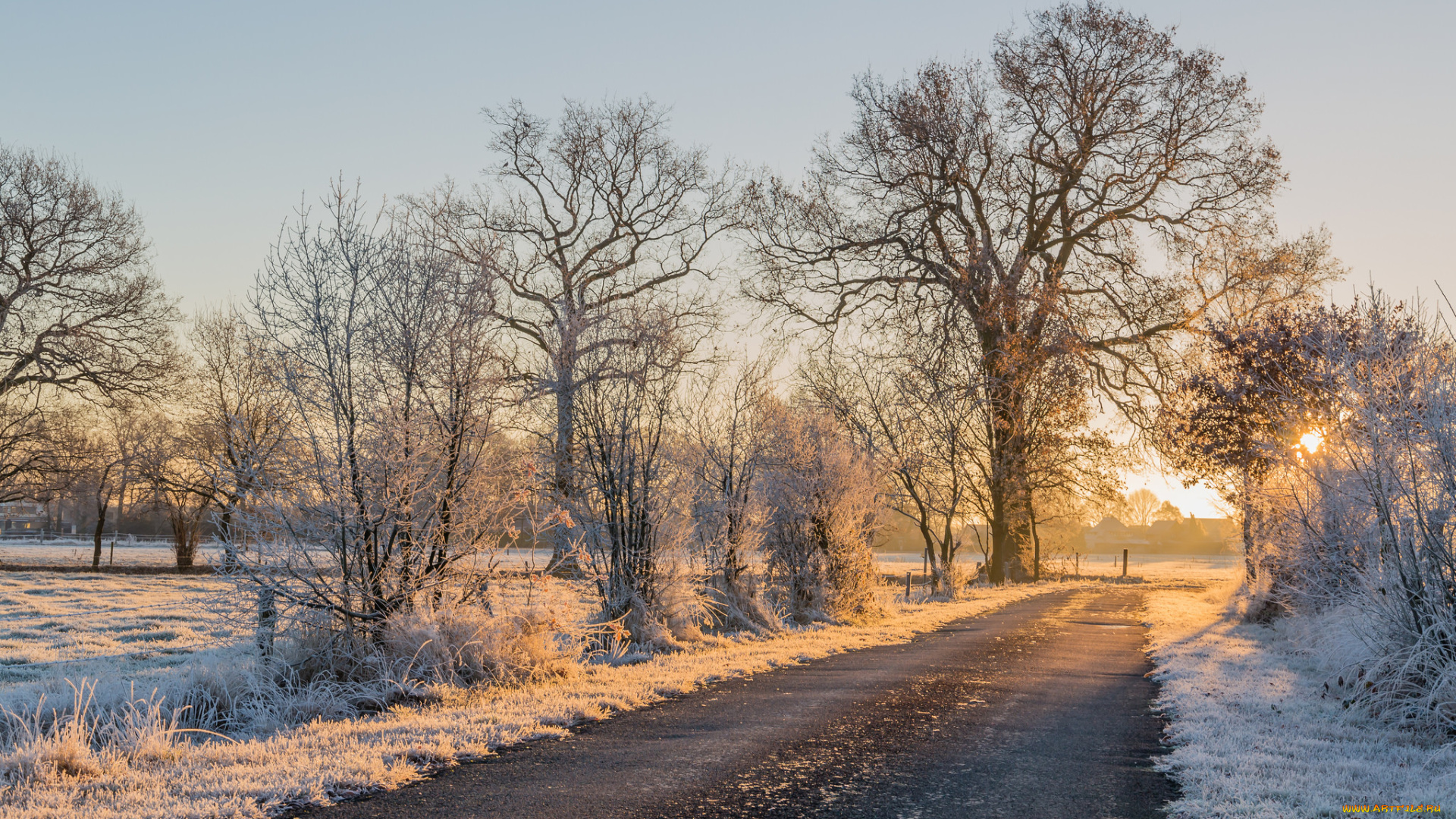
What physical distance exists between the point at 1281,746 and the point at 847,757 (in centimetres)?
305

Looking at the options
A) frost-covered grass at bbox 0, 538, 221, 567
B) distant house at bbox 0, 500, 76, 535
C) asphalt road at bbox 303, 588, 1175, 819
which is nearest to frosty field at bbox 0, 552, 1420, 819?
asphalt road at bbox 303, 588, 1175, 819

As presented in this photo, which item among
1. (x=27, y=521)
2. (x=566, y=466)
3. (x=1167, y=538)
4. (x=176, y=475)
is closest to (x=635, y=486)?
(x=566, y=466)

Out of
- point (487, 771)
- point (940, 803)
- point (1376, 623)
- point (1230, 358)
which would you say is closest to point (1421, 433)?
point (1376, 623)

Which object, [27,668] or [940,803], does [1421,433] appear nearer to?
[940,803]

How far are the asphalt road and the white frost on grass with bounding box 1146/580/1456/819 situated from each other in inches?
11.0

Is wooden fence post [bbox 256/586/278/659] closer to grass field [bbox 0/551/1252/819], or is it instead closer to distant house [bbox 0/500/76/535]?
grass field [bbox 0/551/1252/819]

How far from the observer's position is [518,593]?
955 cm

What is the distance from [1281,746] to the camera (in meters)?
6.45

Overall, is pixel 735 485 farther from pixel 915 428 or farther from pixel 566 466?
pixel 915 428

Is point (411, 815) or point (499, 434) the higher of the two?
point (499, 434)

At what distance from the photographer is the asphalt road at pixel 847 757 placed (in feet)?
16.4

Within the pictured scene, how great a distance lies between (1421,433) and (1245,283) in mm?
17808

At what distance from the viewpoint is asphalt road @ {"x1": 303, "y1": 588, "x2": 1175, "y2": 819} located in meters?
4.98

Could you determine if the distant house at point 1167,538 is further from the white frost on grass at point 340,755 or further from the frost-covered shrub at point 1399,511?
the white frost on grass at point 340,755
